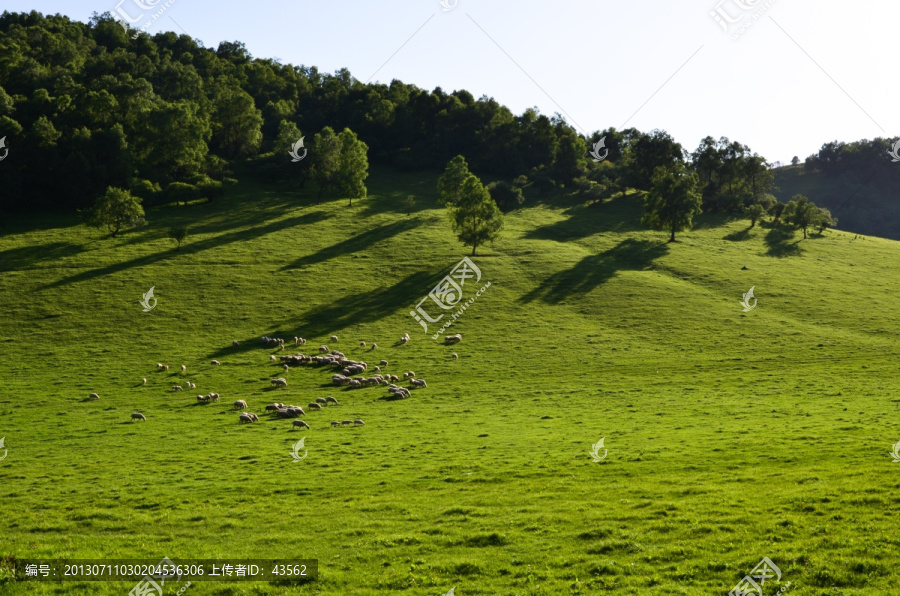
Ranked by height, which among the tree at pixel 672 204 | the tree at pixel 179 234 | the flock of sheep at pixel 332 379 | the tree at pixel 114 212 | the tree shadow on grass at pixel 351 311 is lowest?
the flock of sheep at pixel 332 379

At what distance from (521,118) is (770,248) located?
2675 inches

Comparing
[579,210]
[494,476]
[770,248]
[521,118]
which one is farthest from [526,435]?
[521,118]

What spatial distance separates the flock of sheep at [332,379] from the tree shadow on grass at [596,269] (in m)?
17.0

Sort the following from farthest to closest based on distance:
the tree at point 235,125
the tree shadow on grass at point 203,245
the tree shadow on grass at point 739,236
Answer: the tree at point 235,125 < the tree shadow on grass at point 739,236 < the tree shadow on grass at point 203,245

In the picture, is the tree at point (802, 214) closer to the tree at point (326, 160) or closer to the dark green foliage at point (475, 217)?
the dark green foliage at point (475, 217)

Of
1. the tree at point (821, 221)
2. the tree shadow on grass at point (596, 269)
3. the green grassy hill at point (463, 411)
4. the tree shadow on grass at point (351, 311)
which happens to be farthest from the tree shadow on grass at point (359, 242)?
the tree at point (821, 221)

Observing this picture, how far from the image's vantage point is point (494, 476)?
2434 centimetres

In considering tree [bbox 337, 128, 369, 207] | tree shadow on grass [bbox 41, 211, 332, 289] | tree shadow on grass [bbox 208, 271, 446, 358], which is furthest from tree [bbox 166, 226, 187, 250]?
tree [bbox 337, 128, 369, 207]

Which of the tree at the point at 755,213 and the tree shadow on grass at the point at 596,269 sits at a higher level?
the tree at the point at 755,213

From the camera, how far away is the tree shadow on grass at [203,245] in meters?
66.4

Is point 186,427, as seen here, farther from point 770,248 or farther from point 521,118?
point 521,118

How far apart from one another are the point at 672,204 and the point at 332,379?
2652 inches

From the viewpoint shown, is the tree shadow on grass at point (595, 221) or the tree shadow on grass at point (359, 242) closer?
the tree shadow on grass at point (359, 242)

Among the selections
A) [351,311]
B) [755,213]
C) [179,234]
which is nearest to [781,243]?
[755,213]
